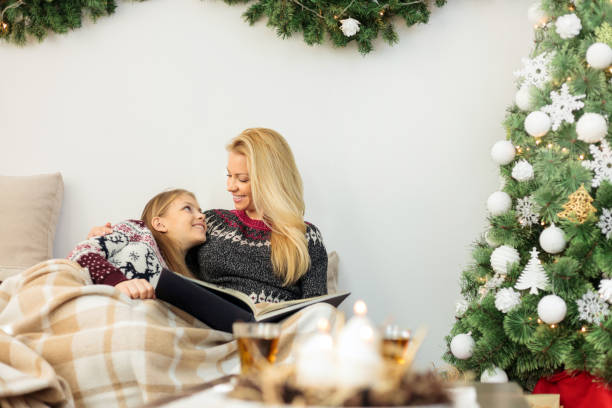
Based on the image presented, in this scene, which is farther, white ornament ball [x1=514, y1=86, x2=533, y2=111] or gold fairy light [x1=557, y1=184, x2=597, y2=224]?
white ornament ball [x1=514, y1=86, x2=533, y2=111]

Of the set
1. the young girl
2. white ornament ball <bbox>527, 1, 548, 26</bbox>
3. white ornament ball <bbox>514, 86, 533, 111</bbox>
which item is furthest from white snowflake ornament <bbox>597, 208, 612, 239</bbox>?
the young girl

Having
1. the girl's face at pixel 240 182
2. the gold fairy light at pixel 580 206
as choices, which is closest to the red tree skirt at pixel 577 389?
the gold fairy light at pixel 580 206

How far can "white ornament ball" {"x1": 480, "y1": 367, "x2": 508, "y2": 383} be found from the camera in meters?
1.59

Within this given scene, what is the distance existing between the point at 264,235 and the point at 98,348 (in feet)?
2.48

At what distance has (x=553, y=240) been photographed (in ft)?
5.01

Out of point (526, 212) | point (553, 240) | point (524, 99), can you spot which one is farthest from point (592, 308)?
point (524, 99)

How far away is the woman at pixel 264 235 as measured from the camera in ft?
6.21

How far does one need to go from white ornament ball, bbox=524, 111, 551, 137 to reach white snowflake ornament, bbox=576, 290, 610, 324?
439 mm

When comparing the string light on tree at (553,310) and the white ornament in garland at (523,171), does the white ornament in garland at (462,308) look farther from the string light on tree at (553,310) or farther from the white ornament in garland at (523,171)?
the white ornament in garland at (523,171)

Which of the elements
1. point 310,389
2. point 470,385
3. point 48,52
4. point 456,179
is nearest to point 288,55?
point 456,179

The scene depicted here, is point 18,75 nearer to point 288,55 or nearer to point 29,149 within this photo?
point 29,149

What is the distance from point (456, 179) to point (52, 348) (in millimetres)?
1441

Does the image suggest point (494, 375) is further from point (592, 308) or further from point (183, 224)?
point (183, 224)

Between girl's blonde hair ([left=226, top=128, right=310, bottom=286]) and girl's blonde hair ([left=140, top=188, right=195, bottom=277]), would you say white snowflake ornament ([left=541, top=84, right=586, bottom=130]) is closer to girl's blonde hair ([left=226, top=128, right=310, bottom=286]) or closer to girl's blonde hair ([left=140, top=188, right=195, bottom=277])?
girl's blonde hair ([left=226, top=128, right=310, bottom=286])
